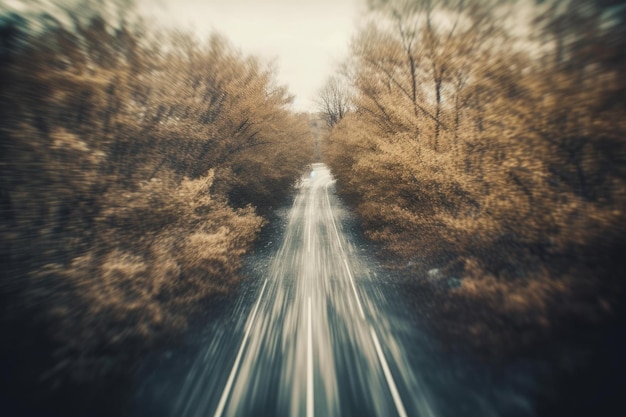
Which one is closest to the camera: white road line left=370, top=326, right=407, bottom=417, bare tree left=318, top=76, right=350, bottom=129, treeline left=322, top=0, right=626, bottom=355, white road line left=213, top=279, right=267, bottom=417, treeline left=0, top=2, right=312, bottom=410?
treeline left=322, top=0, right=626, bottom=355

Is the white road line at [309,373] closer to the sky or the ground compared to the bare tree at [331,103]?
closer to the ground

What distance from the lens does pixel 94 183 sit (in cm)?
564

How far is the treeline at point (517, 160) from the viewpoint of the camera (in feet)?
14.0

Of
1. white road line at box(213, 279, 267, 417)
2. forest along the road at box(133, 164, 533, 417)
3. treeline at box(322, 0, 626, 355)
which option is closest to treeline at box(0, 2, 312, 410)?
forest along the road at box(133, 164, 533, 417)

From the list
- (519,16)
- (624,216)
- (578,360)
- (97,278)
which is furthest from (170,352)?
(519,16)

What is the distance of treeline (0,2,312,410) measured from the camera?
14.8 feet

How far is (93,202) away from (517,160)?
32.4 ft

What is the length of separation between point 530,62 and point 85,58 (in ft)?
32.6

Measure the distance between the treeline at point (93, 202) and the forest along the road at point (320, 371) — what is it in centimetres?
144

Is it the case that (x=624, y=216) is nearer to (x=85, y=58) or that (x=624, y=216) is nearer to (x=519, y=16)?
(x=519, y=16)

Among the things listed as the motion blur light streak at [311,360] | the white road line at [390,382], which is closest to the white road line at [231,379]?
the motion blur light streak at [311,360]

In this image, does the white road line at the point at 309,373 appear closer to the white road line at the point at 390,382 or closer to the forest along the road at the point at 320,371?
the forest along the road at the point at 320,371

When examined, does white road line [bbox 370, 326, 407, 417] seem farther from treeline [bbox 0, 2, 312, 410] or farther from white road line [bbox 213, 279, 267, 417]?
treeline [bbox 0, 2, 312, 410]

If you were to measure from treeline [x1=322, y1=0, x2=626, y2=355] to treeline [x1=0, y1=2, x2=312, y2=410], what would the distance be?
7.61 m
